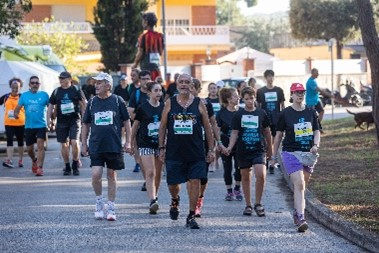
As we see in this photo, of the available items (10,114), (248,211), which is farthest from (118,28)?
(248,211)

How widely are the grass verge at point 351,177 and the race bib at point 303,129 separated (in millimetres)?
1154

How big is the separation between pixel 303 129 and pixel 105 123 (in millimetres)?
2566

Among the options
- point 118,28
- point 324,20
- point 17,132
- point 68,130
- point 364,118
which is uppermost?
point 324,20

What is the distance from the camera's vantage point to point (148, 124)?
48.2 ft

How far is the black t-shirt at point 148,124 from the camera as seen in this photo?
14617mm

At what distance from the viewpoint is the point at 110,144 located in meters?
13.6

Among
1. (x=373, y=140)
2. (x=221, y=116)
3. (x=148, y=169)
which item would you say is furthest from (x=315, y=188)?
(x=373, y=140)

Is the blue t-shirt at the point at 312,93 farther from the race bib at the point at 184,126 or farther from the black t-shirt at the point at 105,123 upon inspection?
the race bib at the point at 184,126

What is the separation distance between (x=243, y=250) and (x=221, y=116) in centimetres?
576

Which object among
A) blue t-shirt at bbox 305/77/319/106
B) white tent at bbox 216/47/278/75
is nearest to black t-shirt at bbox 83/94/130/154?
blue t-shirt at bbox 305/77/319/106

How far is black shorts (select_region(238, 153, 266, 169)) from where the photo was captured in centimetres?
1414

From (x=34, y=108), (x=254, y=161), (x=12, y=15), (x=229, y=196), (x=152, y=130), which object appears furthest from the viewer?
(x=12, y=15)

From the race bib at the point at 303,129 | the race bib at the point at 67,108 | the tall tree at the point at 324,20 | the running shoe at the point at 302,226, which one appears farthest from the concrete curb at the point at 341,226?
the tall tree at the point at 324,20

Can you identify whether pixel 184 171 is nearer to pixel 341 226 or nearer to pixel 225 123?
pixel 341 226
